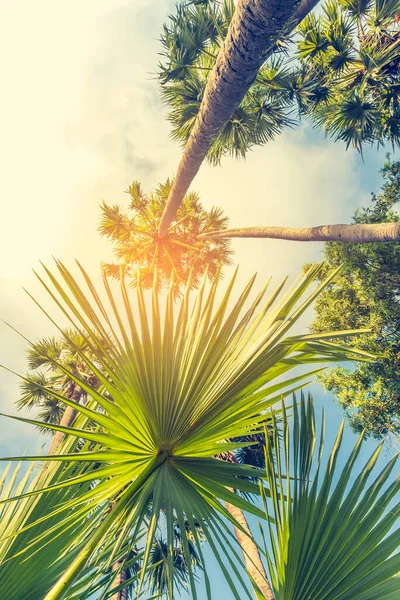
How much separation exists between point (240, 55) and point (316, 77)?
165 inches

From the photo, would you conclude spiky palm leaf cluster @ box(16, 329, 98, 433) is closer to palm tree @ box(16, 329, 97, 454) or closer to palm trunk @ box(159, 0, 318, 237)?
palm tree @ box(16, 329, 97, 454)

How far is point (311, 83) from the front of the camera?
6.02 meters

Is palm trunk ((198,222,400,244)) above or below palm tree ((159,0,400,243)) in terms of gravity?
below

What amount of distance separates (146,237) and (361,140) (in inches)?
246

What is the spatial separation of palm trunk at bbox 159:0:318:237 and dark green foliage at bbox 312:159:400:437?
511 centimetres

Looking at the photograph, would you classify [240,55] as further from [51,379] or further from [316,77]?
[51,379]

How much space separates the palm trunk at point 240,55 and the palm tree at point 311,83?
607mm

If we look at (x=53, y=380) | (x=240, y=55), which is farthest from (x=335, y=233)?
(x=53, y=380)

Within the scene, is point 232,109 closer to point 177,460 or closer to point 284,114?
point 284,114

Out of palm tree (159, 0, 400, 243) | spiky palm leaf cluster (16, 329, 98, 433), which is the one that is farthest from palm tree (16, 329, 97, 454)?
palm tree (159, 0, 400, 243)

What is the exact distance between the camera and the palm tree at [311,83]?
5.38 m

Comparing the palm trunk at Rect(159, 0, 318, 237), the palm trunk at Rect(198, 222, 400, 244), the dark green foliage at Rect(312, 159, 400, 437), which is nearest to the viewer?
the palm trunk at Rect(159, 0, 318, 237)

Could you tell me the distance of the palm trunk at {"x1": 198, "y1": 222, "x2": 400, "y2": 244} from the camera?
175 inches

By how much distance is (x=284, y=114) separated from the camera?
6375 millimetres
